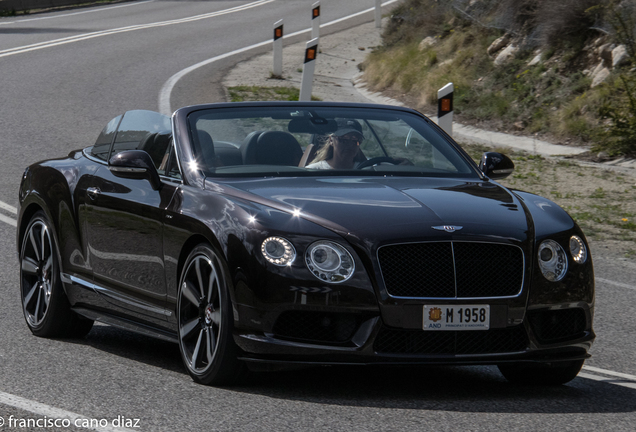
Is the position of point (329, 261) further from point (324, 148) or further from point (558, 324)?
point (324, 148)

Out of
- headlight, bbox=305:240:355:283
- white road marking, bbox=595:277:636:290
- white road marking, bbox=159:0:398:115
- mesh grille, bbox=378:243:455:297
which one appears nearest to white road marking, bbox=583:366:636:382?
mesh grille, bbox=378:243:455:297

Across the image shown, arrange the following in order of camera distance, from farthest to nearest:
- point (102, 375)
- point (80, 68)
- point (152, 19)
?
1. point (152, 19)
2. point (80, 68)
3. point (102, 375)

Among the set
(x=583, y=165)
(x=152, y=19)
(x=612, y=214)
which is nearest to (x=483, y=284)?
(x=612, y=214)

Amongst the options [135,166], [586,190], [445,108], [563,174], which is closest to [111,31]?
[445,108]

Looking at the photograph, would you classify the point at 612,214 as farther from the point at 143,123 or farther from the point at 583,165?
the point at 143,123

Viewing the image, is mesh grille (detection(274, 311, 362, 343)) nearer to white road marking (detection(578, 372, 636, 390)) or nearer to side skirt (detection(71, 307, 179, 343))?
side skirt (detection(71, 307, 179, 343))

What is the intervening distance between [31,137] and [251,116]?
913cm

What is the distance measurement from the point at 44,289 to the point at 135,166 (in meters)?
1.47

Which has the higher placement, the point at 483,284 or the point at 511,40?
the point at 483,284

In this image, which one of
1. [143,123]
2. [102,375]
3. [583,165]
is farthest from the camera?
[583,165]

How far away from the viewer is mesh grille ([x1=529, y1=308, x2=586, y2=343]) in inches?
190

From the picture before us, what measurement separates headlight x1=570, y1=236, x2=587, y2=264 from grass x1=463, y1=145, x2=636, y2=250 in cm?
446

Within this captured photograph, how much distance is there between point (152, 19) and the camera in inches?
1305

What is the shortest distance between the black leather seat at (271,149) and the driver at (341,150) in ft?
0.42
